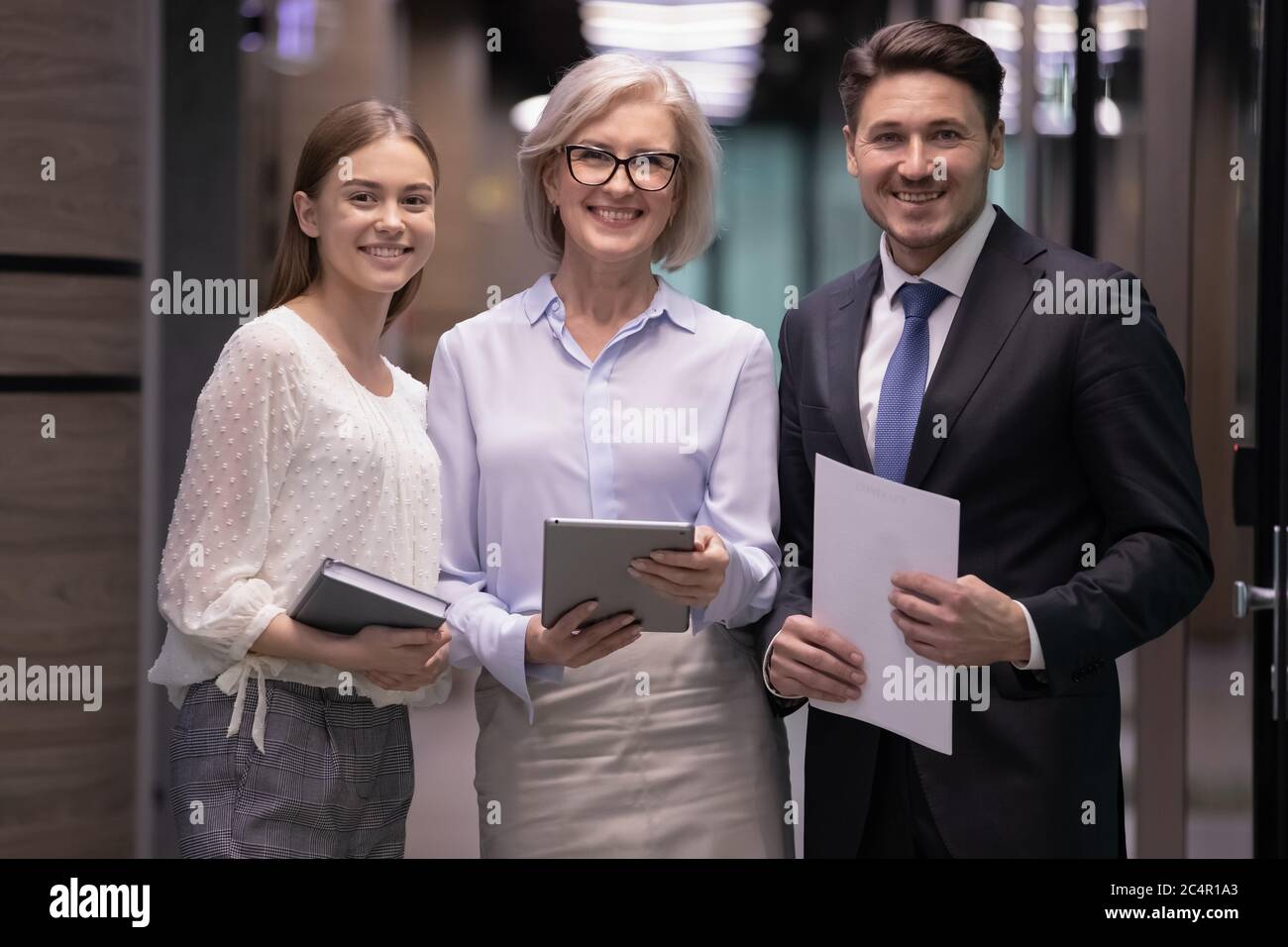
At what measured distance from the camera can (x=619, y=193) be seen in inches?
91.7

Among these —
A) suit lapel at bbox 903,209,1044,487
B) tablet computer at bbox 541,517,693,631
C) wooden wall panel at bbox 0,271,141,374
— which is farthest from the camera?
wooden wall panel at bbox 0,271,141,374

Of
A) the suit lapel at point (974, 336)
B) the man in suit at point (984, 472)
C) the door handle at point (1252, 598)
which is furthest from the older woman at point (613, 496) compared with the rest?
the door handle at point (1252, 598)

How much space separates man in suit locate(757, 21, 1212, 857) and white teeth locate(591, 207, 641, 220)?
0.42 m

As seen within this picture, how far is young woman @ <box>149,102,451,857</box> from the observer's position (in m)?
2.23

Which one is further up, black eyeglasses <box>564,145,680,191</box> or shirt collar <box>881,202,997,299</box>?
black eyeglasses <box>564,145,680,191</box>

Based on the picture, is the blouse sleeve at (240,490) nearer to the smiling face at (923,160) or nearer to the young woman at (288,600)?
the young woman at (288,600)

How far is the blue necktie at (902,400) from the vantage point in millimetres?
2256

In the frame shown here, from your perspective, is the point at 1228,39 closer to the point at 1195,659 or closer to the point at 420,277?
the point at 1195,659

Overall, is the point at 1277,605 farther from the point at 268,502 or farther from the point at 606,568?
the point at 268,502

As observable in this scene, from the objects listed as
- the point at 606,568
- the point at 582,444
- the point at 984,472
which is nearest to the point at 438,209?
the point at 582,444

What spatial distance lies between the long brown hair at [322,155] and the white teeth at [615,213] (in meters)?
0.40

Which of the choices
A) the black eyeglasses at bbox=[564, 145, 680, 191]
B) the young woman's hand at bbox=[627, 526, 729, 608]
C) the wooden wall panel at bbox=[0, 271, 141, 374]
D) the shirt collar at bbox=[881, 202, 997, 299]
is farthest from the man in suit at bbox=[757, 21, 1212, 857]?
the wooden wall panel at bbox=[0, 271, 141, 374]

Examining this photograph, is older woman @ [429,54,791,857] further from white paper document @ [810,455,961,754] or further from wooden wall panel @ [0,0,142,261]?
wooden wall panel @ [0,0,142,261]

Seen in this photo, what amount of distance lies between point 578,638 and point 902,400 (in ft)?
2.46
